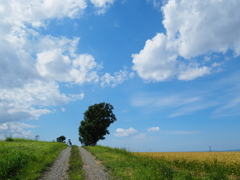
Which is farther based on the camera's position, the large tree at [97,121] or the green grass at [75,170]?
the large tree at [97,121]

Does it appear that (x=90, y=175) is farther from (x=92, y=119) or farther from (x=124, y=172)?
(x=92, y=119)

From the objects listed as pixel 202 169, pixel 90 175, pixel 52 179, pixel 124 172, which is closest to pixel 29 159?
pixel 52 179

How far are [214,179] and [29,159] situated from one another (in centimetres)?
1509

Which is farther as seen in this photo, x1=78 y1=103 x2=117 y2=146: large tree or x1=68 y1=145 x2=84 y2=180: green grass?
x1=78 y1=103 x2=117 y2=146: large tree

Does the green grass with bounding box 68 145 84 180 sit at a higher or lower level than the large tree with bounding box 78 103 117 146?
lower

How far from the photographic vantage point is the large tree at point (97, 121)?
63.1 m

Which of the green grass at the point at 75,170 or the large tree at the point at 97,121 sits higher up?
the large tree at the point at 97,121

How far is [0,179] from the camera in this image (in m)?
11.4

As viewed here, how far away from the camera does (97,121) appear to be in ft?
208

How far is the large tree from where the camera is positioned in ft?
207

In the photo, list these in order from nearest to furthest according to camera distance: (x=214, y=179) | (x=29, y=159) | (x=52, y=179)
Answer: (x=214, y=179) → (x=52, y=179) → (x=29, y=159)

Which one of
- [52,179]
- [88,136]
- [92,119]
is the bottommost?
[52,179]

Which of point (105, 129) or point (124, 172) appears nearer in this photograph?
point (124, 172)

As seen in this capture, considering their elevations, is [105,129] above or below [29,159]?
above
